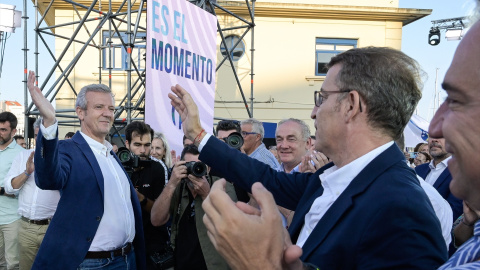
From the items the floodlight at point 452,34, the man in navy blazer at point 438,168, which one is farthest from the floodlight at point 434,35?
the man in navy blazer at point 438,168

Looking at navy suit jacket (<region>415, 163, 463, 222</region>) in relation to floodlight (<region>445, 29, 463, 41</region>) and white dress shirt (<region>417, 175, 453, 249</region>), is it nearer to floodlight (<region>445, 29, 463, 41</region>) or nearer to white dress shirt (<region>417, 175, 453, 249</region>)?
white dress shirt (<region>417, 175, 453, 249</region>)

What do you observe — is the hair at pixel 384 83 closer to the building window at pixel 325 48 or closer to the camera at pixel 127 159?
the camera at pixel 127 159

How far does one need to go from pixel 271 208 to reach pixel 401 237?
45 centimetres

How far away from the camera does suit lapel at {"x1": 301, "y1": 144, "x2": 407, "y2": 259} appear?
1221 mm

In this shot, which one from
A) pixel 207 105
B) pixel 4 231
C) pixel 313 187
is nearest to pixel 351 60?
pixel 313 187

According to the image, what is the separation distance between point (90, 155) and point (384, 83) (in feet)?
6.24

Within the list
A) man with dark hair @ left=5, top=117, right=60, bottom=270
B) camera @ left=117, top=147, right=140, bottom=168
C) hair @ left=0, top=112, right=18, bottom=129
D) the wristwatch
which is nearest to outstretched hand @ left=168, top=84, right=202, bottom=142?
camera @ left=117, top=147, right=140, bottom=168

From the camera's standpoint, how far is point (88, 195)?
2463 millimetres

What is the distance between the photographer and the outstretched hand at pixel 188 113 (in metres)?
2.04

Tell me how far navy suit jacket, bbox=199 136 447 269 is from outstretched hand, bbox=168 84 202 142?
95 centimetres

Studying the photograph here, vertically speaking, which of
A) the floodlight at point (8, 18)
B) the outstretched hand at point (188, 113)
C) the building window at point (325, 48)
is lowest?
the outstretched hand at point (188, 113)

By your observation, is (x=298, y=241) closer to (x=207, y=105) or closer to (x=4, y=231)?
(x=207, y=105)

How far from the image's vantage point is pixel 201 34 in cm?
398

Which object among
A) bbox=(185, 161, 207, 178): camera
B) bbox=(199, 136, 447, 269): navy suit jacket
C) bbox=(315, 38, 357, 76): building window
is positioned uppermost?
bbox=(315, 38, 357, 76): building window
